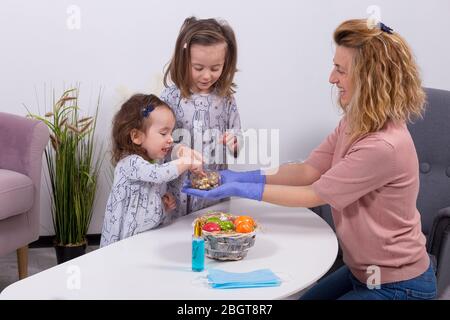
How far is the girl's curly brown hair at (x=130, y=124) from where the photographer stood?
2.27 metres

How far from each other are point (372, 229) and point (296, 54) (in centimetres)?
203

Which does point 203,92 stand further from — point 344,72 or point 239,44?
point 239,44

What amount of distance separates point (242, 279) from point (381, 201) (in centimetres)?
55

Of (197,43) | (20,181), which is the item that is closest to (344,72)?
(197,43)

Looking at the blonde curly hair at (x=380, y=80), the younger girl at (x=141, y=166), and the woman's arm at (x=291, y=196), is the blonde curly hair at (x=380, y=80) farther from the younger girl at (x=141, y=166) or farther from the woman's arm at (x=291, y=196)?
the younger girl at (x=141, y=166)

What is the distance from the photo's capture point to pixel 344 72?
2.05m

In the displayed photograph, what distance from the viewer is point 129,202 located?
7.32 ft

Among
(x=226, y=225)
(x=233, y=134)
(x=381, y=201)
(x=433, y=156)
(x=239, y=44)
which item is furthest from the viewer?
(x=239, y=44)

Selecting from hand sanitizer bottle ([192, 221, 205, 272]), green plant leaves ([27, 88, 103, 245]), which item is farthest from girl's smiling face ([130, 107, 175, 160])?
green plant leaves ([27, 88, 103, 245])

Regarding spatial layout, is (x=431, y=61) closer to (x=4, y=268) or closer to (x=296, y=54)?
(x=296, y=54)

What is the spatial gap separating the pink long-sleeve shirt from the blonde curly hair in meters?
0.05

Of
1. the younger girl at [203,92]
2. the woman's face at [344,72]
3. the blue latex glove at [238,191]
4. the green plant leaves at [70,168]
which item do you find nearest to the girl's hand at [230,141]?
the younger girl at [203,92]

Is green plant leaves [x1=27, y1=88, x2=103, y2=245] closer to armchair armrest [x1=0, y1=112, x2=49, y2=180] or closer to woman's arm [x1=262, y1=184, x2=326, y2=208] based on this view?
armchair armrest [x1=0, y1=112, x2=49, y2=180]
